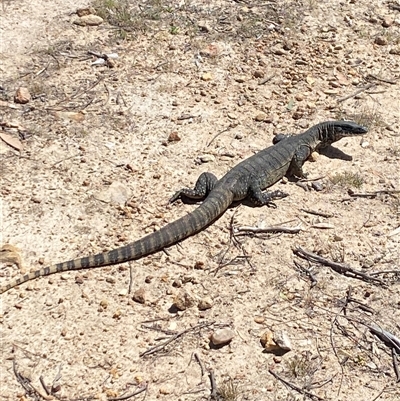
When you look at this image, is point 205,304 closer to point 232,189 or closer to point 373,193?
point 232,189

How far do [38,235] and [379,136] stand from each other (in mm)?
4721

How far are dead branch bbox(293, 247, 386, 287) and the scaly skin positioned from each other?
948 millimetres

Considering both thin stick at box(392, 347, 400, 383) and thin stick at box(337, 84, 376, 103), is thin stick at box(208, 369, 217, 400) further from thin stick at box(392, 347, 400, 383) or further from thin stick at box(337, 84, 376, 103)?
thin stick at box(337, 84, 376, 103)

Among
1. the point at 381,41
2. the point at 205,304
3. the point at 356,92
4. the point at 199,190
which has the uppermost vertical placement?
the point at 381,41

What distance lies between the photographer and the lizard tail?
5.84m

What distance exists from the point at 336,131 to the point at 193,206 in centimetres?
229

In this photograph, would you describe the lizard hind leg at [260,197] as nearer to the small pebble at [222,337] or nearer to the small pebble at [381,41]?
the small pebble at [222,337]

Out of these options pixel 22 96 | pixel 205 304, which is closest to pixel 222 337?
pixel 205 304

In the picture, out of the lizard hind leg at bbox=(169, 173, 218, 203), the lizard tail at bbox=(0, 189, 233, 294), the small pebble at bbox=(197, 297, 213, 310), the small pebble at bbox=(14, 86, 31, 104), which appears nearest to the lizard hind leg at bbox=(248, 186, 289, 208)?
the lizard tail at bbox=(0, 189, 233, 294)

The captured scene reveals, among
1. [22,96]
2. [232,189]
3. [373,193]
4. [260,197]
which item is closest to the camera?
[232,189]

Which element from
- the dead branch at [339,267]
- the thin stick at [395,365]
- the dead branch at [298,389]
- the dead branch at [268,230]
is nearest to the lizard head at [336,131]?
the dead branch at [268,230]

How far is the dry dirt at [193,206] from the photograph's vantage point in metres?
5.14

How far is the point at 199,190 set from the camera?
6918 millimetres

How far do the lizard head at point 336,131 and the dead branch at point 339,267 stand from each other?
6.83 ft
